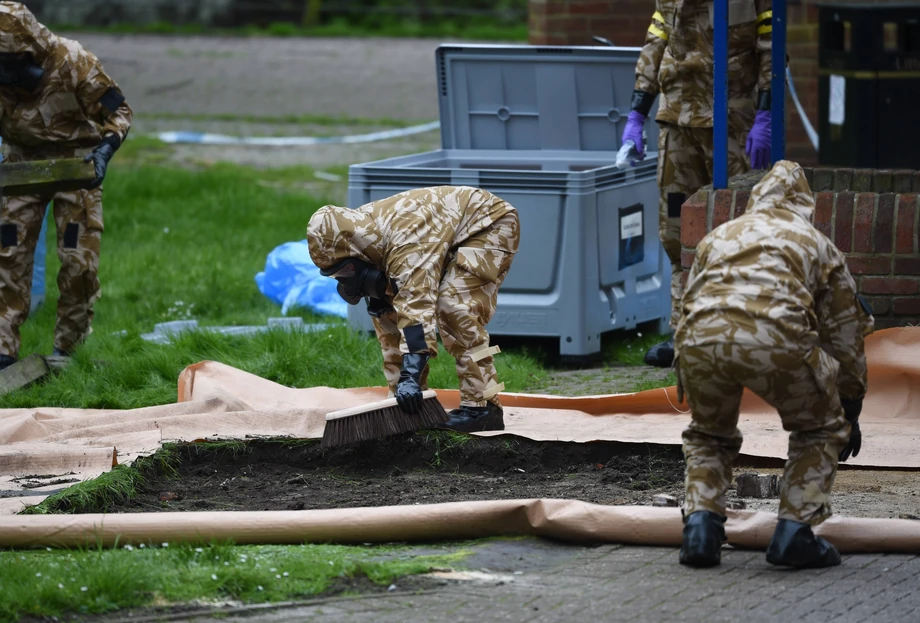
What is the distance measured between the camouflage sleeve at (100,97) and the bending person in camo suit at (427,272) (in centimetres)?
235

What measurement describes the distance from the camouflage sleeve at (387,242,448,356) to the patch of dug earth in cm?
44

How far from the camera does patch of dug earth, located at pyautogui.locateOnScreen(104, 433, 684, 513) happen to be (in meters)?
4.77

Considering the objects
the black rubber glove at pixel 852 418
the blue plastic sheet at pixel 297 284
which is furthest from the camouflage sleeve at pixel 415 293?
the blue plastic sheet at pixel 297 284

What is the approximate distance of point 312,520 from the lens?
4.20m

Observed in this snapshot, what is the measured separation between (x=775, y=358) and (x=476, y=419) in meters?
A: 1.97

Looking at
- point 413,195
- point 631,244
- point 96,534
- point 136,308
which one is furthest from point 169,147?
point 96,534

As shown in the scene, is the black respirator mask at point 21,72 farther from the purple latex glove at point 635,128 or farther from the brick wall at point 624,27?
the brick wall at point 624,27

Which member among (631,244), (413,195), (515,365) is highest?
(413,195)

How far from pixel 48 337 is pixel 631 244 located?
11.1 ft

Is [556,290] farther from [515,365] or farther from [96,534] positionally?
[96,534]

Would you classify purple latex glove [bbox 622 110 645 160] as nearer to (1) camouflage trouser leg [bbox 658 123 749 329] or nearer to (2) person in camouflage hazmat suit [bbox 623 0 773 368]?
(2) person in camouflage hazmat suit [bbox 623 0 773 368]

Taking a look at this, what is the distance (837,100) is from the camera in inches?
396

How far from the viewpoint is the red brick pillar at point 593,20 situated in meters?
11.4

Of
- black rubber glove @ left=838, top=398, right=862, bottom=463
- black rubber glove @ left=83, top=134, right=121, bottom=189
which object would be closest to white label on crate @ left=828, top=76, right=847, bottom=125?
black rubber glove @ left=83, top=134, right=121, bottom=189
